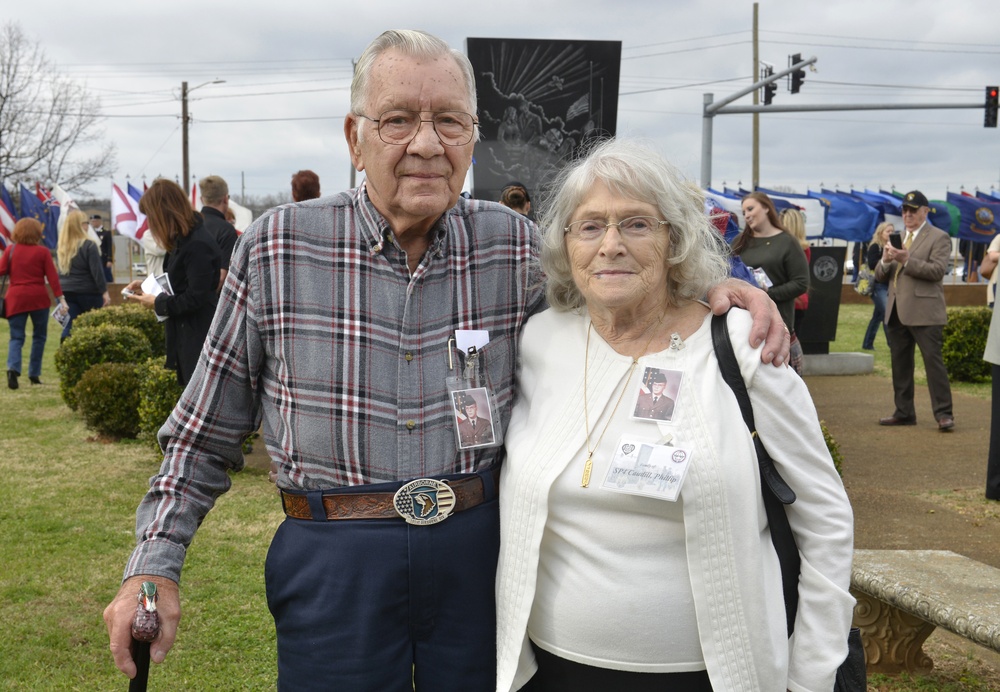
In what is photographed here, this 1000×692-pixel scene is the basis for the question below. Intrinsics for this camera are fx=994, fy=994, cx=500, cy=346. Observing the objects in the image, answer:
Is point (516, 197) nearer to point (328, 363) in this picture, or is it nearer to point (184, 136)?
point (328, 363)

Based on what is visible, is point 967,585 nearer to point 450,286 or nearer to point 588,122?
point 450,286

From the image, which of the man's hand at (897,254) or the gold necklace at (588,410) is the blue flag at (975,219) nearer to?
the man's hand at (897,254)

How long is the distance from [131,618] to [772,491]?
138 cm

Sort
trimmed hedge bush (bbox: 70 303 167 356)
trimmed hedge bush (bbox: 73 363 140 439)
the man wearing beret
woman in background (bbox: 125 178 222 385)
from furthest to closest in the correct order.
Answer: the man wearing beret, trimmed hedge bush (bbox: 70 303 167 356), trimmed hedge bush (bbox: 73 363 140 439), woman in background (bbox: 125 178 222 385)

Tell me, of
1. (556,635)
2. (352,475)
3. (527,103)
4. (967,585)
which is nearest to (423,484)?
(352,475)

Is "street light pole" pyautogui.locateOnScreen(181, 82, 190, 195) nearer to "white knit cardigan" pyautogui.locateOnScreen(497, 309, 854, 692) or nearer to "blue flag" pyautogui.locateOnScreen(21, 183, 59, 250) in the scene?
"blue flag" pyautogui.locateOnScreen(21, 183, 59, 250)

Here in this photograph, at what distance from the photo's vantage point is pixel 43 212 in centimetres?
2609

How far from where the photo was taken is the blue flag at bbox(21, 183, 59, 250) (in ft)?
83.3

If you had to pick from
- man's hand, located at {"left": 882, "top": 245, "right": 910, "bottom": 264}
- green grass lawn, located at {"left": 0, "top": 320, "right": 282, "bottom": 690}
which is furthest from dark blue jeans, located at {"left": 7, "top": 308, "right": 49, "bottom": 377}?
man's hand, located at {"left": 882, "top": 245, "right": 910, "bottom": 264}

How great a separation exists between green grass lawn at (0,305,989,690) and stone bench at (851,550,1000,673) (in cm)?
253

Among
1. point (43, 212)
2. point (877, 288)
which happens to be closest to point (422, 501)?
point (877, 288)

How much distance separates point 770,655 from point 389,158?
135cm

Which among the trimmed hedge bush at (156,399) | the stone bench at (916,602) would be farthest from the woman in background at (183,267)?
the stone bench at (916,602)

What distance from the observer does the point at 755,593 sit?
210 centimetres
